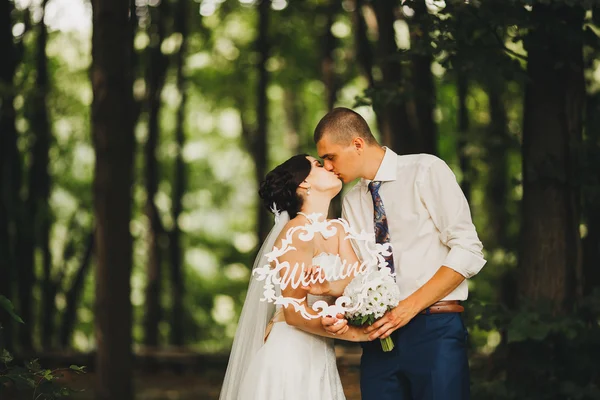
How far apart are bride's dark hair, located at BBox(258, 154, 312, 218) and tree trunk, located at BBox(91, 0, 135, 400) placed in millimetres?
4228

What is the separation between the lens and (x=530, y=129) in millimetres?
7246

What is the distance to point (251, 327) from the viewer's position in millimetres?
5297

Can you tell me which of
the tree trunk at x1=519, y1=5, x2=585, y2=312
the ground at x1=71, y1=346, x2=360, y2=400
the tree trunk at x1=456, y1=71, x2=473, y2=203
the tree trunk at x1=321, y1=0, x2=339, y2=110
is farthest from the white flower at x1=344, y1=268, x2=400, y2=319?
the tree trunk at x1=321, y1=0, x2=339, y2=110

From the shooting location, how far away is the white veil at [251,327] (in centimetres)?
525

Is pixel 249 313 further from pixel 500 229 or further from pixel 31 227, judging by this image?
pixel 500 229

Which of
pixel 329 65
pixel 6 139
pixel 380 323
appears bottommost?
pixel 380 323

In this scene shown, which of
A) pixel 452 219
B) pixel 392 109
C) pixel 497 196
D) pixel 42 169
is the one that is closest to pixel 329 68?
pixel 497 196

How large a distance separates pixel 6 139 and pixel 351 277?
28.3ft

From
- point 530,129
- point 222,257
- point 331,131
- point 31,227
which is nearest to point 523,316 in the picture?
point 530,129

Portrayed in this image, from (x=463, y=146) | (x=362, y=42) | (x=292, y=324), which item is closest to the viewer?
(x=292, y=324)

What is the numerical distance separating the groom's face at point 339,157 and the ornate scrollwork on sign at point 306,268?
11.1 inches

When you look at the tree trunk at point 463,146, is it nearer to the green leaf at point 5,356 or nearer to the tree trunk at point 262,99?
the tree trunk at point 262,99

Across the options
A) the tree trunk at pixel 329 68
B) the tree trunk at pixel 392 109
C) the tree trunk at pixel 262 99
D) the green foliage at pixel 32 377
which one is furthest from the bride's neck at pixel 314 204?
the tree trunk at pixel 262 99

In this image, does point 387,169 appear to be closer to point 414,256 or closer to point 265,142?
point 414,256
